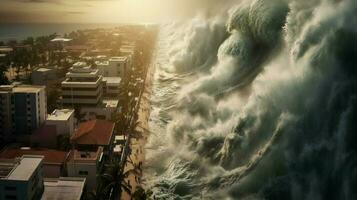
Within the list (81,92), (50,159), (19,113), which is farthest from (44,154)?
(81,92)

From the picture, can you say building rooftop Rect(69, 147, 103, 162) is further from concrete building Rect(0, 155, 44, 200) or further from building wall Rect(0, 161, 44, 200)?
Result: building wall Rect(0, 161, 44, 200)

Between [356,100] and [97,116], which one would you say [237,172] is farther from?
[97,116]

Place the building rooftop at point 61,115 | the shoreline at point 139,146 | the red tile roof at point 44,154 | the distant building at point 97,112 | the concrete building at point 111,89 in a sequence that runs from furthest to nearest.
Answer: the concrete building at point 111,89, the distant building at point 97,112, the building rooftop at point 61,115, the shoreline at point 139,146, the red tile roof at point 44,154

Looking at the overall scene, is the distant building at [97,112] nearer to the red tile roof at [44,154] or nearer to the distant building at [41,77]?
Answer: the red tile roof at [44,154]

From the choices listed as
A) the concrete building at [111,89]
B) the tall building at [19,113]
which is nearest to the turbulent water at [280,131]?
the tall building at [19,113]

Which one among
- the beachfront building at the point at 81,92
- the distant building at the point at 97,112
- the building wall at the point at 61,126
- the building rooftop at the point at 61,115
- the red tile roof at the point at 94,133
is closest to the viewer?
the red tile roof at the point at 94,133

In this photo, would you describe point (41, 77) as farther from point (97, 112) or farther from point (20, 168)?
point (20, 168)

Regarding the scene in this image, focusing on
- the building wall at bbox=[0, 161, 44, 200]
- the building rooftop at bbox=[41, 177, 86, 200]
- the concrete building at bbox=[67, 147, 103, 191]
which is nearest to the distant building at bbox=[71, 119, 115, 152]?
the concrete building at bbox=[67, 147, 103, 191]

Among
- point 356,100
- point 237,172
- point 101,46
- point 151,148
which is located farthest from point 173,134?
point 101,46
